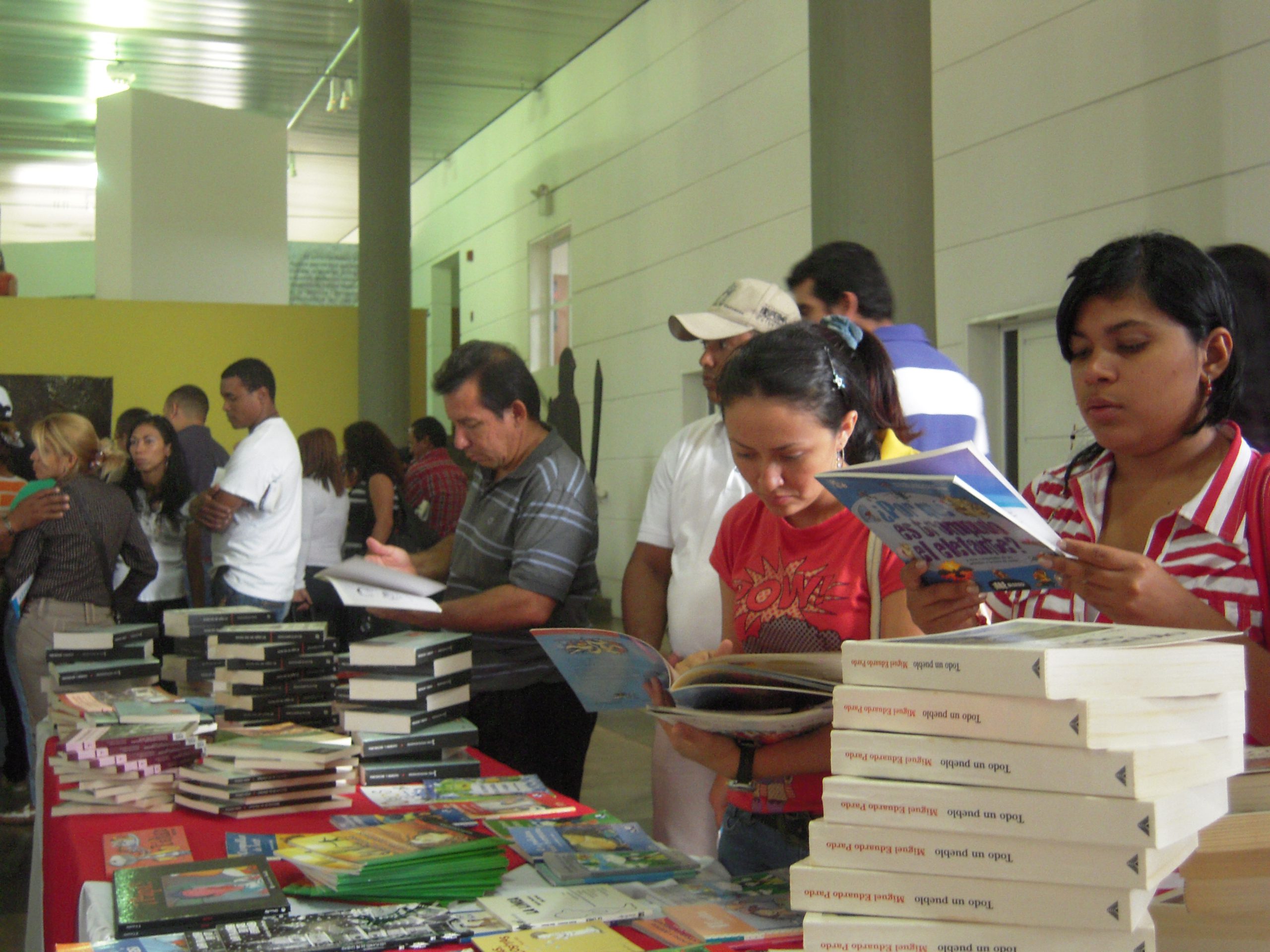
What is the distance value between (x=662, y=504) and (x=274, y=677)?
88cm

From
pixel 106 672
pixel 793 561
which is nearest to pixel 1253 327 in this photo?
pixel 793 561

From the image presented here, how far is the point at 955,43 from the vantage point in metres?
5.39

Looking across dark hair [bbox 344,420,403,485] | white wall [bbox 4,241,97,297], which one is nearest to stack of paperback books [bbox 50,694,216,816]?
dark hair [bbox 344,420,403,485]

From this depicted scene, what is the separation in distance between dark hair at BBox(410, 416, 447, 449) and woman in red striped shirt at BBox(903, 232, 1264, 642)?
487cm

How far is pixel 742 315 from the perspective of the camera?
2404 millimetres

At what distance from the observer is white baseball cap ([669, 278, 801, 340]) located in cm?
238

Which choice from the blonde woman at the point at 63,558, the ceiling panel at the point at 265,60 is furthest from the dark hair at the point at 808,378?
the ceiling panel at the point at 265,60

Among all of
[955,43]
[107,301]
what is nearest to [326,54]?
[107,301]

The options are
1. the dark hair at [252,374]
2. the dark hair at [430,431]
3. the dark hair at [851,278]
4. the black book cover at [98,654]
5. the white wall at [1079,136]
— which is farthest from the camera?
the dark hair at [430,431]

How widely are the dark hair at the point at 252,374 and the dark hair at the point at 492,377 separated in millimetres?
2035

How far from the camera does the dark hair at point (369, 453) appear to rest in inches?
207

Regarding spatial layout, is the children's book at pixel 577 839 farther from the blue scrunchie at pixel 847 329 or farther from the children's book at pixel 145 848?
the blue scrunchie at pixel 847 329

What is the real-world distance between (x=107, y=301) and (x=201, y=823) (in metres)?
8.74

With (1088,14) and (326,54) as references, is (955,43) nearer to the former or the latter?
(1088,14)
